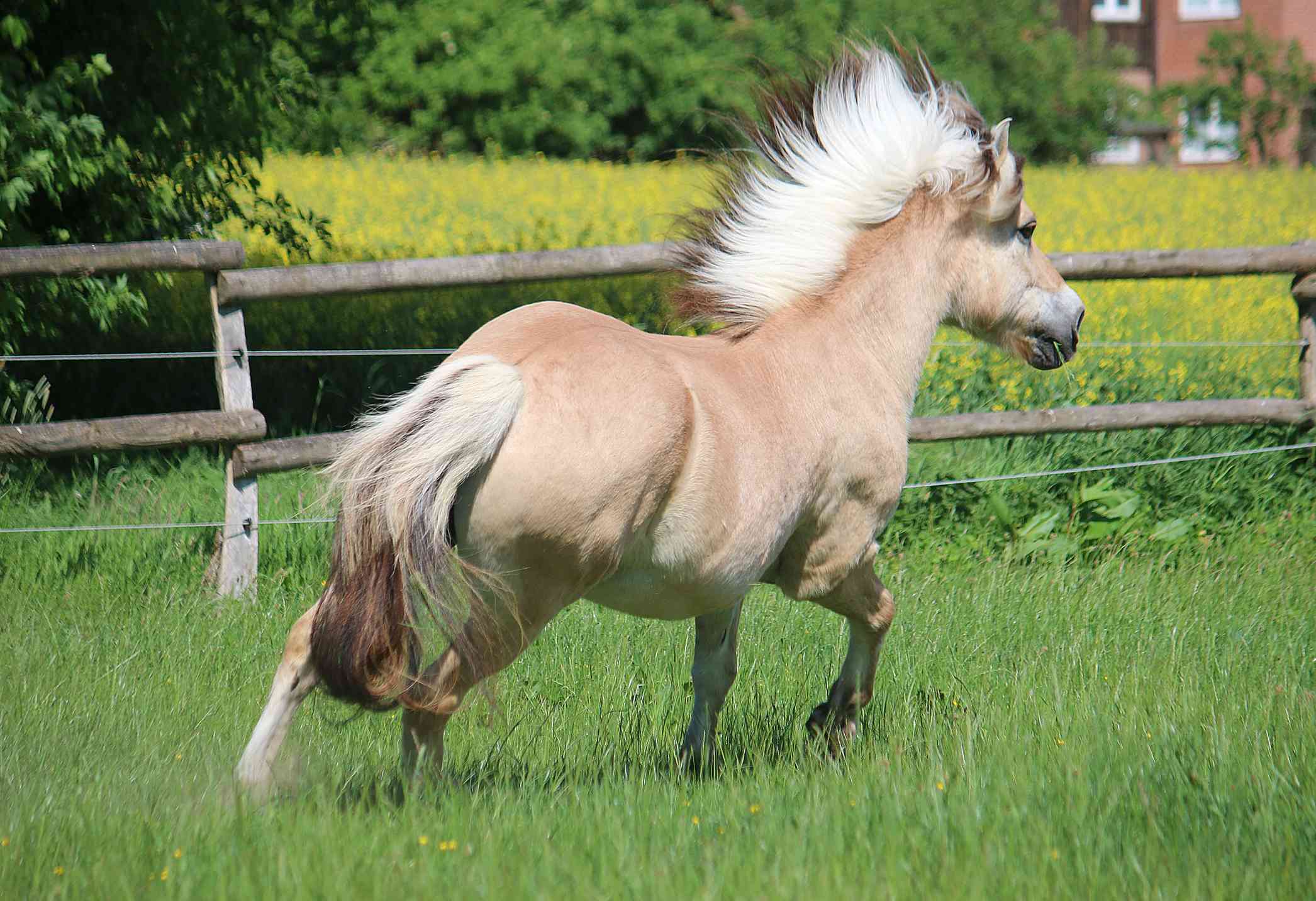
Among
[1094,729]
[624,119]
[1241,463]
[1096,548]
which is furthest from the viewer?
[624,119]

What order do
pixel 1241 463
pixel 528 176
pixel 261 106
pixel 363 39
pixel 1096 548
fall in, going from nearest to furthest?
pixel 1096 548
pixel 1241 463
pixel 261 106
pixel 363 39
pixel 528 176

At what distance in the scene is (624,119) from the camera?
85.8ft

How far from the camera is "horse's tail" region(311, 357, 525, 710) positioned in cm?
278

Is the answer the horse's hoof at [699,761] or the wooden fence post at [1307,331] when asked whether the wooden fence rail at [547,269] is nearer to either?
the wooden fence post at [1307,331]

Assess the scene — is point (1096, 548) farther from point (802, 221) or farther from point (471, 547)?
point (471, 547)

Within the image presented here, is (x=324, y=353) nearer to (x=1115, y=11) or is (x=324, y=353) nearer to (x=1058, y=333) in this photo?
(x=1058, y=333)

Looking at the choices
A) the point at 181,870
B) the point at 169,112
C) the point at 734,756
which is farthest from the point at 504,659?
the point at 169,112

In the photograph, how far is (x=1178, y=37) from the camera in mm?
33438

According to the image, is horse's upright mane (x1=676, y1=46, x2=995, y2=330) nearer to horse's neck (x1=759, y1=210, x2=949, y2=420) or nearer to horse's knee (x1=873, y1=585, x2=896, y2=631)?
horse's neck (x1=759, y1=210, x2=949, y2=420)

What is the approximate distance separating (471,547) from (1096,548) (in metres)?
4.39

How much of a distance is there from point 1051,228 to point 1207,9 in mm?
23596

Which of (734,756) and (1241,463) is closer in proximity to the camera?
(734,756)

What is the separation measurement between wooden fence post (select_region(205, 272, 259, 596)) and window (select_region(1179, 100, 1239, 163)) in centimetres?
2628

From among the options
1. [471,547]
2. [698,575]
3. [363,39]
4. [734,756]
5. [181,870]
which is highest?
[363,39]
